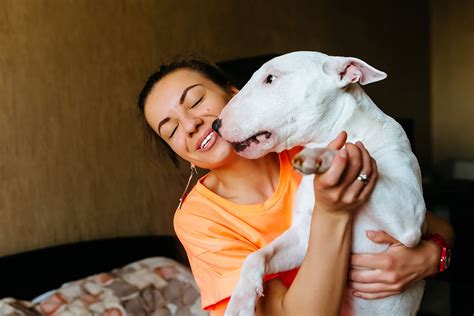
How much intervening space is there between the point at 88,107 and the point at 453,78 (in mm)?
4033

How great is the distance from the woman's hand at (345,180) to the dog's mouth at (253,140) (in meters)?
0.18

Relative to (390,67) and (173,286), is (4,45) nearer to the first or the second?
(173,286)

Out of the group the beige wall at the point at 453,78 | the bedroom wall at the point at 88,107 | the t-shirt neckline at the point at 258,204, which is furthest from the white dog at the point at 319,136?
the beige wall at the point at 453,78

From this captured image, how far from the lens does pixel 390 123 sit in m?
1.27

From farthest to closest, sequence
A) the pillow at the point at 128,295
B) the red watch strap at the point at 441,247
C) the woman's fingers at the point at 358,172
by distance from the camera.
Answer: the pillow at the point at 128,295 → the red watch strap at the point at 441,247 → the woman's fingers at the point at 358,172

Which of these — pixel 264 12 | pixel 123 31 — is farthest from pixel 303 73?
pixel 264 12

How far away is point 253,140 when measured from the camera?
120 cm

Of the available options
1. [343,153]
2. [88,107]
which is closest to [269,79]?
[343,153]

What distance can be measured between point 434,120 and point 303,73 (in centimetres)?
487

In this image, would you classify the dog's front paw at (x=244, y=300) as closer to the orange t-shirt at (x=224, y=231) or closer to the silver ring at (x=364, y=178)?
the orange t-shirt at (x=224, y=231)

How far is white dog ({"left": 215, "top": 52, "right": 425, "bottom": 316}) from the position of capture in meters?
1.14

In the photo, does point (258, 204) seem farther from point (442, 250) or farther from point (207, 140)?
point (442, 250)

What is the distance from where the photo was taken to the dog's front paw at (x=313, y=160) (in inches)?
35.4

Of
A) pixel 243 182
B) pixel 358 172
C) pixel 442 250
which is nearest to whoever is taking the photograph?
pixel 358 172
